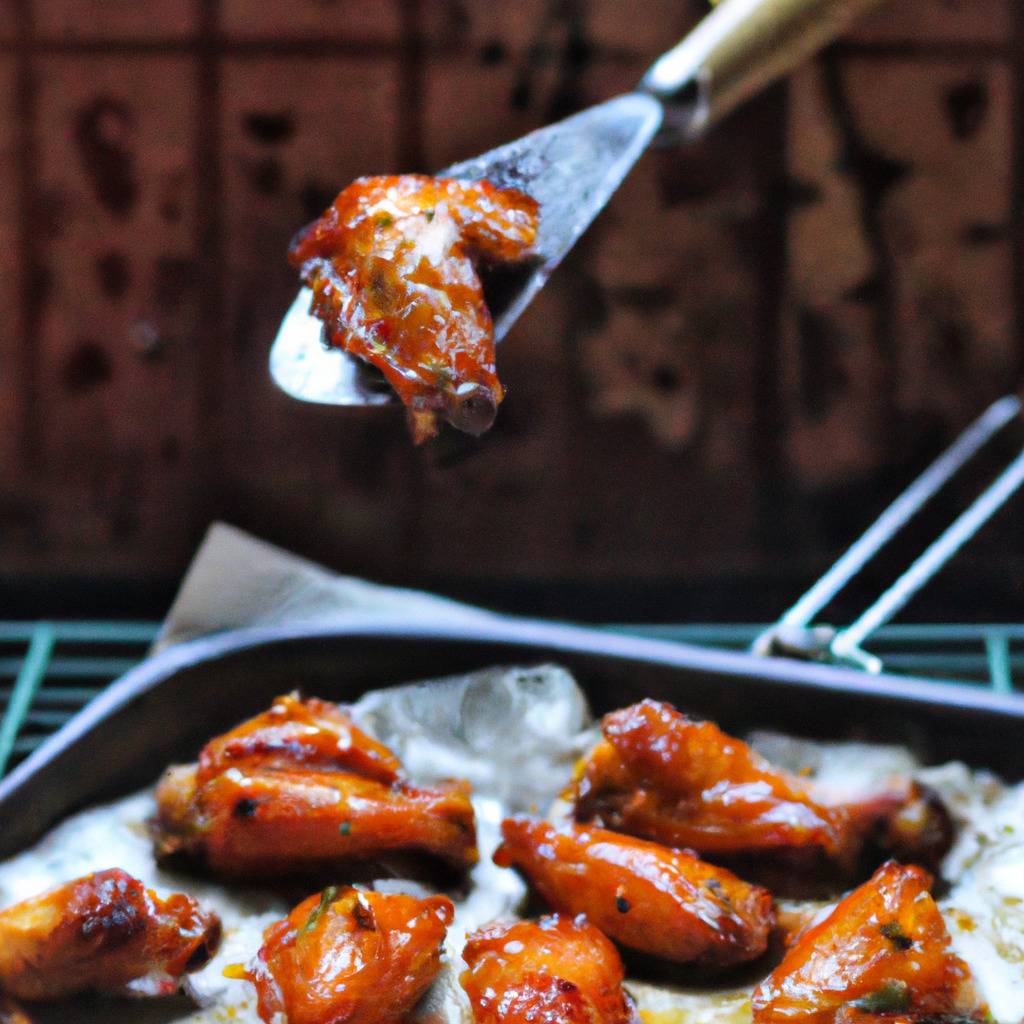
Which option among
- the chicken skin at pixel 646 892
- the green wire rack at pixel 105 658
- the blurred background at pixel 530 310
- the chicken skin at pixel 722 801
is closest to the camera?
the chicken skin at pixel 646 892

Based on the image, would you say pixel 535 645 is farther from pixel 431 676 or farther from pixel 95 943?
pixel 95 943

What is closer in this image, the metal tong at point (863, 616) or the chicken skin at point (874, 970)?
the chicken skin at point (874, 970)

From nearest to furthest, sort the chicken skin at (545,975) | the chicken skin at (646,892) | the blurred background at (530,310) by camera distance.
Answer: the chicken skin at (545,975)
the chicken skin at (646,892)
the blurred background at (530,310)

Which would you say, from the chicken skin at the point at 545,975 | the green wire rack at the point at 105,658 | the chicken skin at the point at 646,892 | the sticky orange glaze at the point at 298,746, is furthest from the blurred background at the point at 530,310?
the chicken skin at the point at 545,975

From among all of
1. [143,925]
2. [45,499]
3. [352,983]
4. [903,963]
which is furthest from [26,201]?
[903,963]

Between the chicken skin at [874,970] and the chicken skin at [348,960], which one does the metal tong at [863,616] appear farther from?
the chicken skin at [348,960]

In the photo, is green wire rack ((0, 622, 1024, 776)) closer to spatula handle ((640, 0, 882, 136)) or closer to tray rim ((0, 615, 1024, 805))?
tray rim ((0, 615, 1024, 805))

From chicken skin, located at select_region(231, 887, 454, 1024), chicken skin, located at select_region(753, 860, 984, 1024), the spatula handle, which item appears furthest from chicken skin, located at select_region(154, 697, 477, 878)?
the spatula handle
